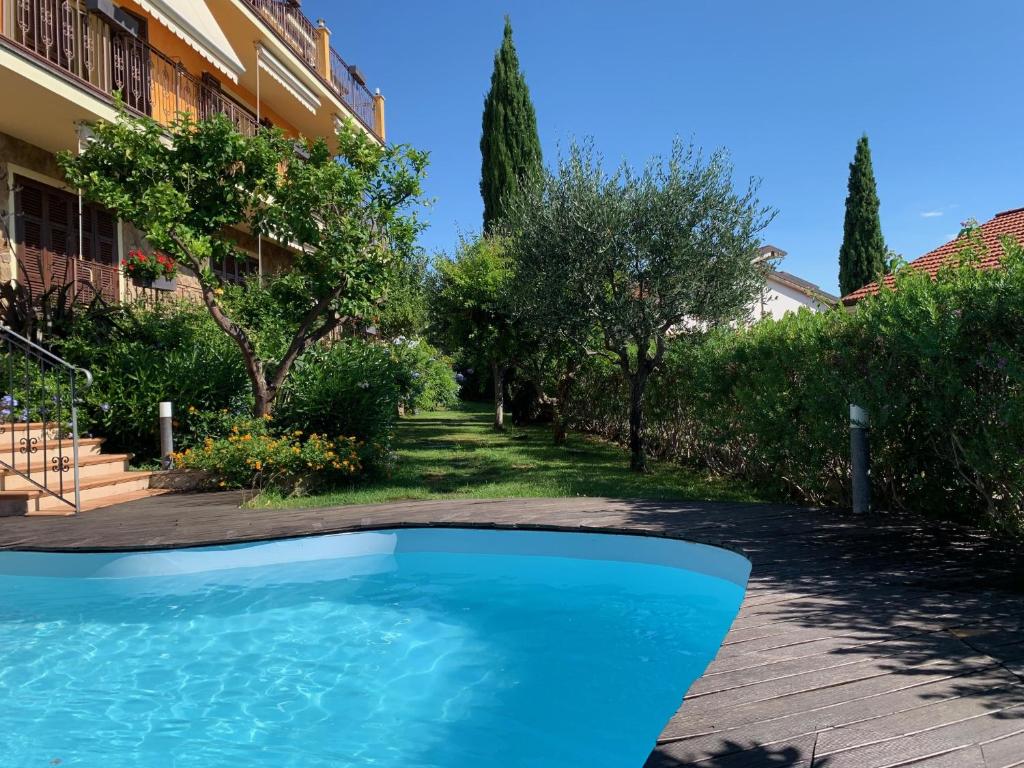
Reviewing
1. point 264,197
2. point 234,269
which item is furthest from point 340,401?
point 234,269

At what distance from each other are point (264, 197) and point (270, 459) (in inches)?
162

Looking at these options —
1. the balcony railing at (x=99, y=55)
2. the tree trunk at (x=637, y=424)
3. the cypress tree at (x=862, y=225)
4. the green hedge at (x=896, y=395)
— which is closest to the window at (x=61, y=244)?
the balcony railing at (x=99, y=55)

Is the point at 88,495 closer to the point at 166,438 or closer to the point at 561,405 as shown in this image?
the point at 166,438

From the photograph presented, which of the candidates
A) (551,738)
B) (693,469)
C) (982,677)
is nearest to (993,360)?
(982,677)

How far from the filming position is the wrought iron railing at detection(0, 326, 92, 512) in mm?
8094

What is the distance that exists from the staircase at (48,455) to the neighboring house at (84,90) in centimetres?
222

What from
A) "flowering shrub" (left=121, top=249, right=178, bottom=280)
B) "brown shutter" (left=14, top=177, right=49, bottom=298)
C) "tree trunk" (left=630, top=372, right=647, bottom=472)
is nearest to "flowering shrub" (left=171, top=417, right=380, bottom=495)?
"flowering shrub" (left=121, top=249, right=178, bottom=280)

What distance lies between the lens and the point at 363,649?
5.67 m

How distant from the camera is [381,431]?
1109 cm

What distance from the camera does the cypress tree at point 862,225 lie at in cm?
3847

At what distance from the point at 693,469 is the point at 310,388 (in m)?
6.99

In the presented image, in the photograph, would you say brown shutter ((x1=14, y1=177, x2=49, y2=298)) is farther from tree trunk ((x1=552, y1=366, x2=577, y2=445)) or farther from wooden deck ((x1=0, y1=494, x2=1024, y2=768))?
tree trunk ((x1=552, y1=366, x2=577, y2=445))

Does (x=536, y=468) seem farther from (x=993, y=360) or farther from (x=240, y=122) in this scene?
(x=240, y=122)

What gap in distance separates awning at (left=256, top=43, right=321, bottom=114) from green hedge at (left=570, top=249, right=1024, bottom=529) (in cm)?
1316
